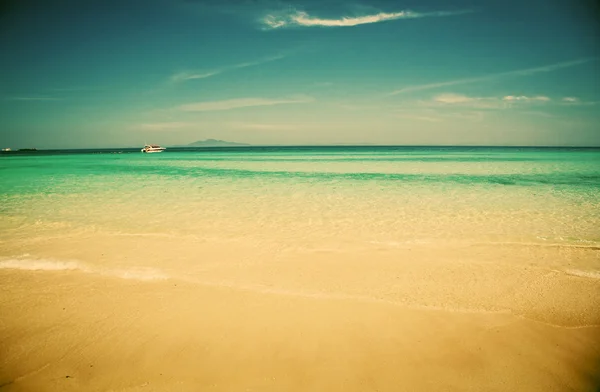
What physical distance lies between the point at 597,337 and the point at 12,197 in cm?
1740

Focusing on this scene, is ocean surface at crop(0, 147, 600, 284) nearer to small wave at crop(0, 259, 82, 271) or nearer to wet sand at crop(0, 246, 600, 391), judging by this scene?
small wave at crop(0, 259, 82, 271)

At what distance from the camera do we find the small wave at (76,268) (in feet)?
15.7

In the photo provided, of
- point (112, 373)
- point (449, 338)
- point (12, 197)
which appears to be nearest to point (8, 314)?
point (112, 373)

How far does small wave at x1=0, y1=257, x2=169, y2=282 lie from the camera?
4797 millimetres

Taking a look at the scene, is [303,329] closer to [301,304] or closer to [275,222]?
[301,304]

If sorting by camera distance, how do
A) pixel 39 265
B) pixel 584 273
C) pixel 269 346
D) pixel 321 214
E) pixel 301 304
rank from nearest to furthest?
1. pixel 269 346
2. pixel 301 304
3. pixel 584 273
4. pixel 39 265
5. pixel 321 214

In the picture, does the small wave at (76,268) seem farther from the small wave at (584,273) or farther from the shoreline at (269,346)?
the small wave at (584,273)

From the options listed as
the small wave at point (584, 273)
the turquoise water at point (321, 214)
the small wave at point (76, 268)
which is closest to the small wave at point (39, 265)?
the small wave at point (76, 268)

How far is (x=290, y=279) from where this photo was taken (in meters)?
4.72

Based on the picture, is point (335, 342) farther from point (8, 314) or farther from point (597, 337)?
point (8, 314)

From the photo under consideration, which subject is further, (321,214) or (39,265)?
(321,214)

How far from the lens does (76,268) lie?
5.10 meters

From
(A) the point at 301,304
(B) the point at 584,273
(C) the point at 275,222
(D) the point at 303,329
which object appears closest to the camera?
(D) the point at 303,329

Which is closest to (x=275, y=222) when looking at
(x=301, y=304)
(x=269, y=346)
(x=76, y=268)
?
(x=301, y=304)
